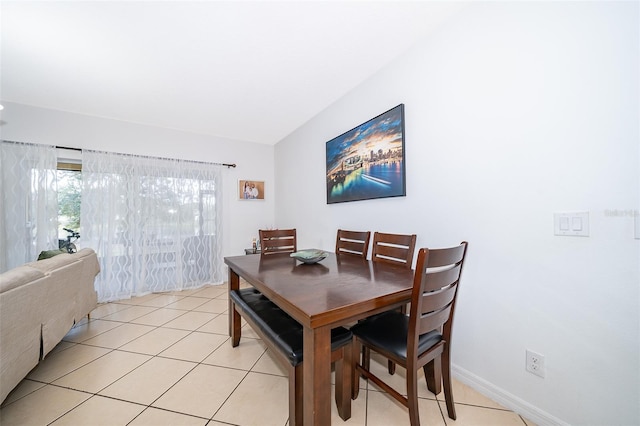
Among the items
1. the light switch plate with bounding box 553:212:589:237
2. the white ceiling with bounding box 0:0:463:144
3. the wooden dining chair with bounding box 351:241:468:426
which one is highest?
the white ceiling with bounding box 0:0:463:144

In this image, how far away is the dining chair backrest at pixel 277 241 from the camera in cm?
234

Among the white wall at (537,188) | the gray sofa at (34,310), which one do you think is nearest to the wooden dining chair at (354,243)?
the white wall at (537,188)

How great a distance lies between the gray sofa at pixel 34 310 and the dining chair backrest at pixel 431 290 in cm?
198

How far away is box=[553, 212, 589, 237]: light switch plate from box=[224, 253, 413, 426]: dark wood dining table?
0.76m

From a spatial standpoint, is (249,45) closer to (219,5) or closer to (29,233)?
(219,5)

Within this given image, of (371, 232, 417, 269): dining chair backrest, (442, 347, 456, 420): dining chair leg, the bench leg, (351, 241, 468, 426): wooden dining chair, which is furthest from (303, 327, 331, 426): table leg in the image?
(371, 232, 417, 269): dining chair backrest

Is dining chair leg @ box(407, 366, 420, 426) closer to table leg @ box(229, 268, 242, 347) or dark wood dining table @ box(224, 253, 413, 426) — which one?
dark wood dining table @ box(224, 253, 413, 426)

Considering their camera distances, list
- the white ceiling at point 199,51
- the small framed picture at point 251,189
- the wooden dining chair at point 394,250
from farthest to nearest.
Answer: the small framed picture at point 251,189, the wooden dining chair at point 394,250, the white ceiling at point 199,51

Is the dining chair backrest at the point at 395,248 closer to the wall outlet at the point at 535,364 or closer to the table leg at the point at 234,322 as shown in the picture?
the wall outlet at the point at 535,364

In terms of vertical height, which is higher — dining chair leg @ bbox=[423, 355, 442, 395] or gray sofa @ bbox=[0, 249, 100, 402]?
gray sofa @ bbox=[0, 249, 100, 402]

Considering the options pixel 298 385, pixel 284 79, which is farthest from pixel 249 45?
pixel 298 385

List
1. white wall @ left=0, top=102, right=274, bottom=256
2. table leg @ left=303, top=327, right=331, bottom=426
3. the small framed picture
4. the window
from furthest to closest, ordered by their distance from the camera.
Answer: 1. the small framed picture
2. the window
3. white wall @ left=0, top=102, right=274, bottom=256
4. table leg @ left=303, top=327, right=331, bottom=426

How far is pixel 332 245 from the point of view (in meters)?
2.83

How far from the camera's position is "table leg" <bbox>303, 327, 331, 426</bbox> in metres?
0.89
